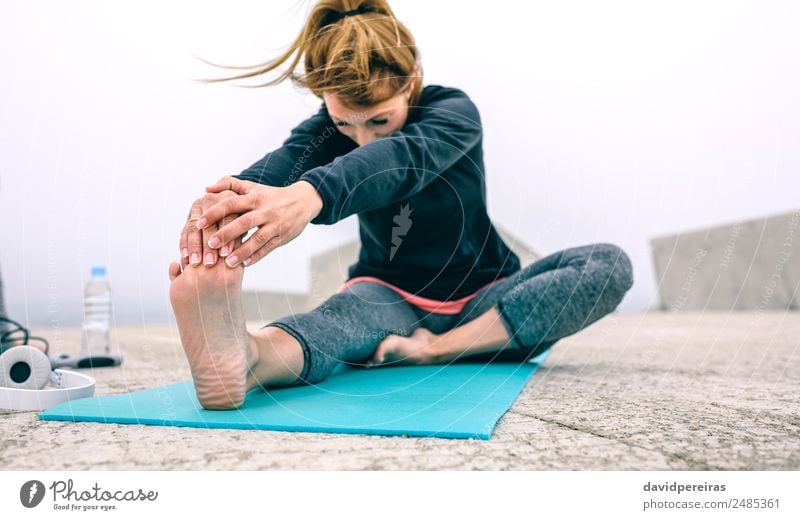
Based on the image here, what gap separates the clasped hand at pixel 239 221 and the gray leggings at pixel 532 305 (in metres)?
0.23

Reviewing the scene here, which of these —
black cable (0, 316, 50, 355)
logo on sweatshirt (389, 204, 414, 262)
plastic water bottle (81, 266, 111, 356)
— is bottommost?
plastic water bottle (81, 266, 111, 356)

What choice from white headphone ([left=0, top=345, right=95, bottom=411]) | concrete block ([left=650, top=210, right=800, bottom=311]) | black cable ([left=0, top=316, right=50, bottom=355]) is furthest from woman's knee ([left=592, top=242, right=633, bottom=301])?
concrete block ([left=650, top=210, right=800, bottom=311])

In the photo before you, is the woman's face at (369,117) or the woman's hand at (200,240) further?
the woman's face at (369,117)

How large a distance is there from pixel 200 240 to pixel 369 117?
0.34m

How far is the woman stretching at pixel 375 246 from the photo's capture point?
51 centimetres

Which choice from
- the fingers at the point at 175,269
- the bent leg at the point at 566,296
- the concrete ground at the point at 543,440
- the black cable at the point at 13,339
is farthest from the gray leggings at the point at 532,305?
the black cable at the point at 13,339

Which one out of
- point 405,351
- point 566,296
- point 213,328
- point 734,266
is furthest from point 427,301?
point 734,266

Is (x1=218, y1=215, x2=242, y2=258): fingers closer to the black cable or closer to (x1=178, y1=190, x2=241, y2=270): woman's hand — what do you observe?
(x1=178, y1=190, x2=241, y2=270): woman's hand

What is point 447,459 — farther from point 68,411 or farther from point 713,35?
point 713,35

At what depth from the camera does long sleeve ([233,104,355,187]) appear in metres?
0.72

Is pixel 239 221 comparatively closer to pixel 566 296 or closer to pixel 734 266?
pixel 566 296

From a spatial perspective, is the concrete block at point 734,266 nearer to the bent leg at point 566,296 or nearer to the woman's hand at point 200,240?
the bent leg at point 566,296

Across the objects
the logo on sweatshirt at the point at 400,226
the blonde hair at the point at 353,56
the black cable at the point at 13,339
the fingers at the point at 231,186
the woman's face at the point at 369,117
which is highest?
the blonde hair at the point at 353,56

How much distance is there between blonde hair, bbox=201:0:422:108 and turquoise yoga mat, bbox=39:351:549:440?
1.24 ft
